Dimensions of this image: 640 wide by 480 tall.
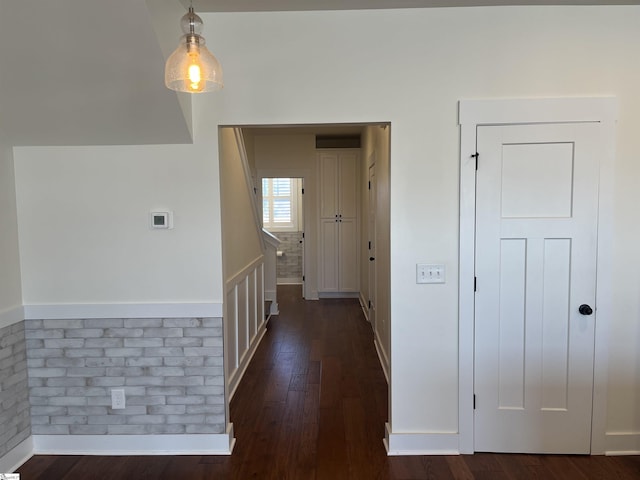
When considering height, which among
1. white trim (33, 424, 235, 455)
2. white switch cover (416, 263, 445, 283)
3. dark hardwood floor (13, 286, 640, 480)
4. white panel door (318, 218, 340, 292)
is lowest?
dark hardwood floor (13, 286, 640, 480)

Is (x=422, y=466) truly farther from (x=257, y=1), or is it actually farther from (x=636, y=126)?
(x=257, y=1)

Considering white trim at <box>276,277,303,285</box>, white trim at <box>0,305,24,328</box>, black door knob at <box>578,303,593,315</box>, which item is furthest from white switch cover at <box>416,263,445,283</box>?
white trim at <box>276,277,303,285</box>

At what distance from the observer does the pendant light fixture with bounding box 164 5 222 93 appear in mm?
1406

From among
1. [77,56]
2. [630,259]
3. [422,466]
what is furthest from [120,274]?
[630,259]

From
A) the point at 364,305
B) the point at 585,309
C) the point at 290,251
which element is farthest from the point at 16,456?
the point at 290,251

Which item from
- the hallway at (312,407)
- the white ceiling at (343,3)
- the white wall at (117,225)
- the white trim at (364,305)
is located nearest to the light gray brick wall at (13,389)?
the white wall at (117,225)

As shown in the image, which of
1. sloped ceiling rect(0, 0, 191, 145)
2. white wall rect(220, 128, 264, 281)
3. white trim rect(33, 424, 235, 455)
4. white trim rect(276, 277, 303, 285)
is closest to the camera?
sloped ceiling rect(0, 0, 191, 145)

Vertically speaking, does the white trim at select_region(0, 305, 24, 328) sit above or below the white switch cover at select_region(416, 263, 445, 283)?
below

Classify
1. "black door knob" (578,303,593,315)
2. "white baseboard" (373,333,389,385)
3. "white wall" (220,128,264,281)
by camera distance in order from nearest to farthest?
"black door knob" (578,303,593,315) < "white wall" (220,128,264,281) < "white baseboard" (373,333,389,385)

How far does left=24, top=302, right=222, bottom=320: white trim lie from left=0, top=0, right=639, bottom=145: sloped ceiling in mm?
967

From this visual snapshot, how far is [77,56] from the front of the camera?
1.75m

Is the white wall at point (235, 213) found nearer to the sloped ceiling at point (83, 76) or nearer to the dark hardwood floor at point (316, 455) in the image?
the sloped ceiling at point (83, 76)

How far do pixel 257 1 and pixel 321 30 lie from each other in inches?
14.8

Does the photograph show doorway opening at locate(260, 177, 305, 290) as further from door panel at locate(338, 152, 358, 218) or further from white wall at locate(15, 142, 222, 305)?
white wall at locate(15, 142, 222, 305)
